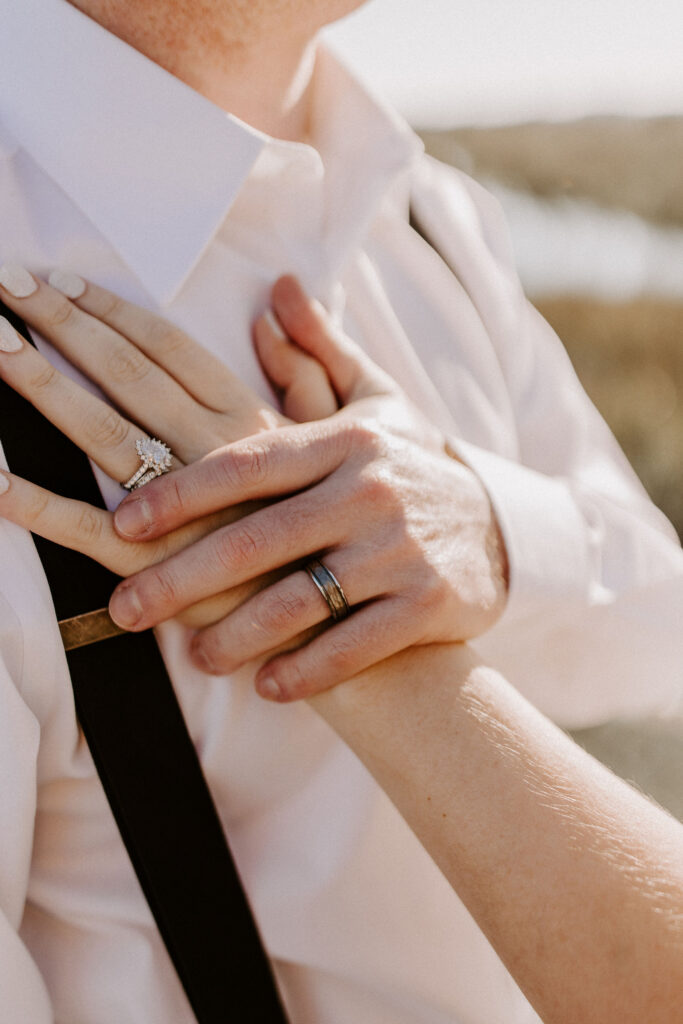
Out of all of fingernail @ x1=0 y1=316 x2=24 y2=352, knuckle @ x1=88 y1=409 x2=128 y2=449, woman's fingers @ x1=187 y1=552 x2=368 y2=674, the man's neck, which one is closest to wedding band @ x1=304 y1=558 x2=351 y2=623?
woman's fingers @ x1=187 y1=552 x2=368 y2=674

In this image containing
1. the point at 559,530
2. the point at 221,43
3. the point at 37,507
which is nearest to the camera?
the point at 37,507

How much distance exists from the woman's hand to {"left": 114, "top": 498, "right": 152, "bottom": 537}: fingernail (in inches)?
0.5

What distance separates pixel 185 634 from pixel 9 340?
1.01ft

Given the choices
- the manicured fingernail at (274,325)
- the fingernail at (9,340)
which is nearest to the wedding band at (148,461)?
the fingernail at (9,340)

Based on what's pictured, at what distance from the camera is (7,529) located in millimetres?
665

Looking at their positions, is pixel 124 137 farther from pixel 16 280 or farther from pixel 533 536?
pixel 533 536

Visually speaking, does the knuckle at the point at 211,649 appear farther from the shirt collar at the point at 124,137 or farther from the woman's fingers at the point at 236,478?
the shirt collar at the point at 124,137

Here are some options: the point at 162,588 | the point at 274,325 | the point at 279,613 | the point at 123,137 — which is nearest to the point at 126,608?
A: the point at 162,588

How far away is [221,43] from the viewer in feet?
2.78

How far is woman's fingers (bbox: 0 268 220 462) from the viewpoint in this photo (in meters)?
0.70

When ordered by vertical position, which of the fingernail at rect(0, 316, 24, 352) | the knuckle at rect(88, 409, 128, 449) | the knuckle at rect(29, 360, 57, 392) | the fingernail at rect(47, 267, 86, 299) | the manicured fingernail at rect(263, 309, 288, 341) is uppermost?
the fingernail at rect(47, 267, 86, 299)

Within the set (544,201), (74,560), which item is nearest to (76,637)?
(74,560)

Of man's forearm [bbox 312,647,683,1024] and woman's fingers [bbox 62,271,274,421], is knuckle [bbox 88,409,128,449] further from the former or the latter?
man's forearm [bbox 312,647,683,1024]

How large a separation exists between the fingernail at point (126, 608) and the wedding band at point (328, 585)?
16 centimetres
